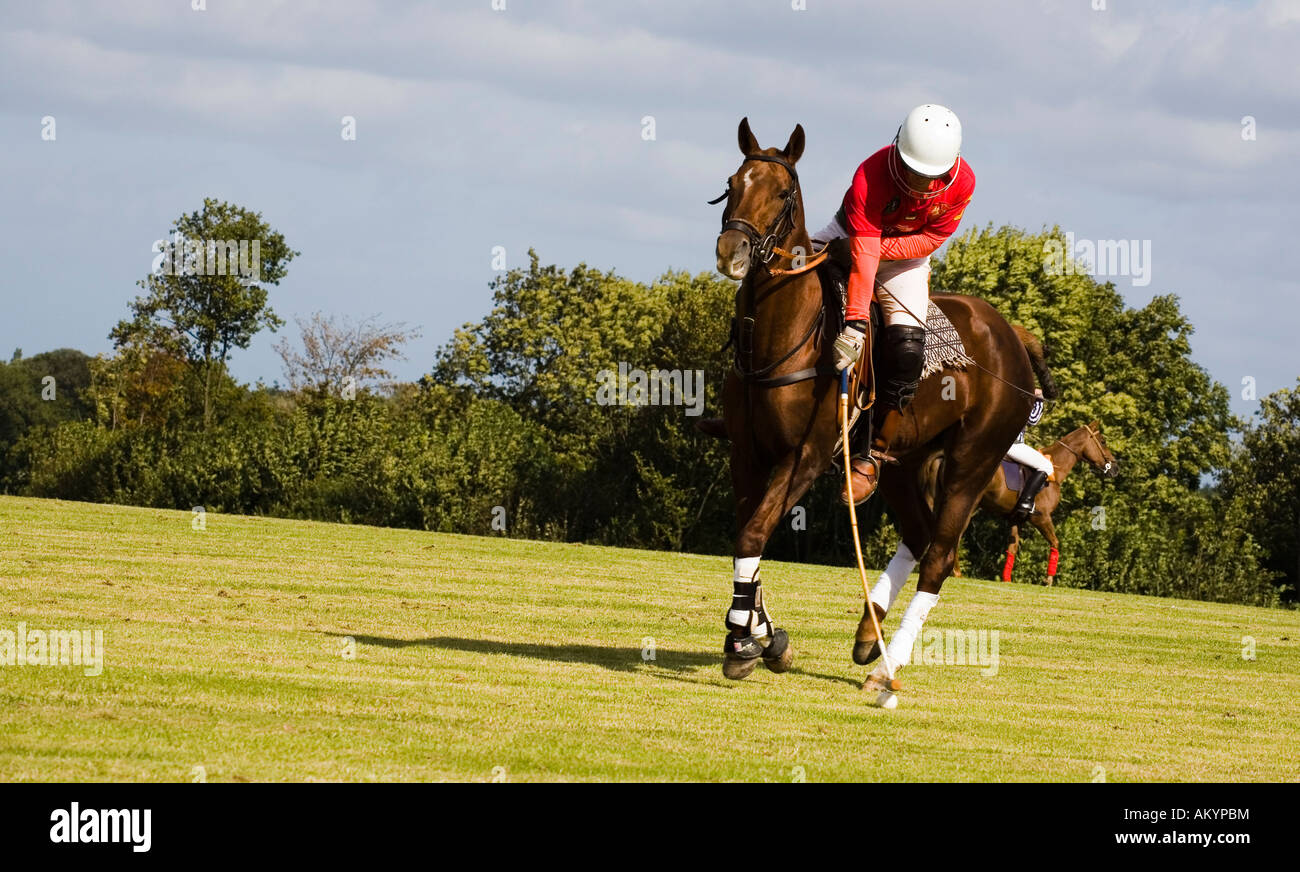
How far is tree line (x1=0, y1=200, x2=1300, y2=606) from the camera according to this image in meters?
49.5

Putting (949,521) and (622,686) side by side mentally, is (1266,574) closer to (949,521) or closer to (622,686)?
(949,521)

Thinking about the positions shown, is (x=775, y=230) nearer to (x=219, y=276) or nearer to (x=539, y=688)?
(x=539, y=688)

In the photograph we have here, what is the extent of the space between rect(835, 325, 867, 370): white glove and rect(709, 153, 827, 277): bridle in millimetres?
609

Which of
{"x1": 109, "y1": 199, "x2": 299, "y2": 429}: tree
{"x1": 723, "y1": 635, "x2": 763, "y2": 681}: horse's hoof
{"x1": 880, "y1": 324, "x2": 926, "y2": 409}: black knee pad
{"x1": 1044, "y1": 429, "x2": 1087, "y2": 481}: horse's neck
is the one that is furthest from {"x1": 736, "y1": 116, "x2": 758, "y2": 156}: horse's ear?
{"x1": 109, "y1": 199, "x2": 299, "y2": 429}: tree

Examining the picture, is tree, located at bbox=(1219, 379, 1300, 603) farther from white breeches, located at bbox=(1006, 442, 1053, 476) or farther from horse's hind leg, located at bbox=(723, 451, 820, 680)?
horse's hind leg, located at bbox=(723, 451, 820, 680)

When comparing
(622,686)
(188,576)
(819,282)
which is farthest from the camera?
(188,576)

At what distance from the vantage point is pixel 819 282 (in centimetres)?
1182

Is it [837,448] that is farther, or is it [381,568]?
[381,568]

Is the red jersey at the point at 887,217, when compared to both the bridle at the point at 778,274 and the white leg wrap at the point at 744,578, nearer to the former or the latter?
the bridle at the point at 778,274

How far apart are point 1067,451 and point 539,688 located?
76.5 ft

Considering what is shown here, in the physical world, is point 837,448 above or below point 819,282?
below

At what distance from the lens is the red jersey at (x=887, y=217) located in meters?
11.6

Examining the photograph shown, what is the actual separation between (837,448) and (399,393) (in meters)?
75.8
